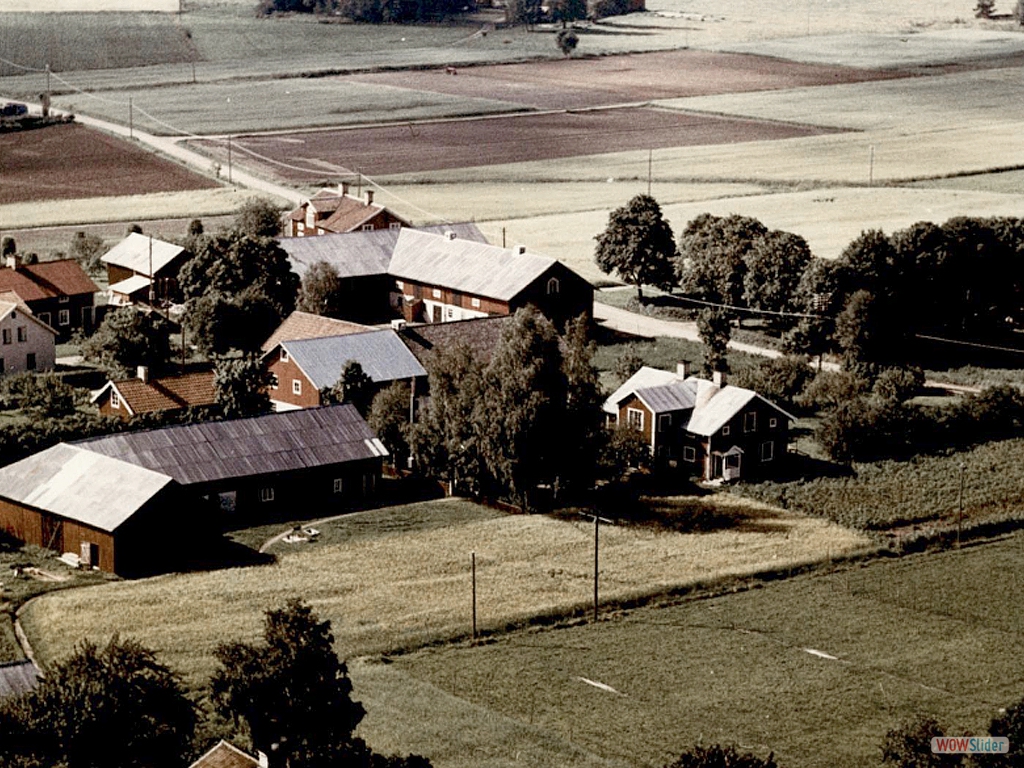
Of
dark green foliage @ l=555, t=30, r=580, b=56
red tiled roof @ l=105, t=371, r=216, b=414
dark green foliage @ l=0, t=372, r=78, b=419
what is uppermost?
dark green foliage @ l=555, t=30, r=580, b=56

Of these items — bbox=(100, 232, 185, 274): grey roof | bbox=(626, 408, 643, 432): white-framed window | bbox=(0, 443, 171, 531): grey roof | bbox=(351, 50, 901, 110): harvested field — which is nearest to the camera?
bbox=(0, 443, 171, 531): grey roof

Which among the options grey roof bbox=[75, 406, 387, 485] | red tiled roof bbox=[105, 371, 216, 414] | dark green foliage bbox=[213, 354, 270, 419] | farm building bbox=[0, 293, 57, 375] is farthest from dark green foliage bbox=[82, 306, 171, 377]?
grey roof bbox=[75, 406, 387, 485]

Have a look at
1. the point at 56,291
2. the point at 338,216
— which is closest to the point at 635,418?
the point at 56,291

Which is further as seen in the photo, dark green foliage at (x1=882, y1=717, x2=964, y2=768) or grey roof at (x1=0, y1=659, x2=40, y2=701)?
grey roof at (x1=0, y1=659, x2=40, y2=701)

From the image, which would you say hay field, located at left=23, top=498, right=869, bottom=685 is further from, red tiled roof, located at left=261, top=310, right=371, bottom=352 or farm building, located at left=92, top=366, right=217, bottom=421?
red tiled roof, located at left=261, top=310, right=371, bottom=352

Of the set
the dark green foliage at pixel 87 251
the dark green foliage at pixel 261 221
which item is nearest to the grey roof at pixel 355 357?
the dark green foliage at pixel 261 221

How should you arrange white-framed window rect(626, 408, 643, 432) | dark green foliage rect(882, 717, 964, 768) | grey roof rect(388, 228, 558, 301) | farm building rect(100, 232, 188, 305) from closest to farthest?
dark green foliage rect(882, 717, 964, 768) → white-framed window rect(626, 408, 643, 432) → grey roof rect(388, 228, 558, 301) → farm building rect(100, 232, 188, 305)

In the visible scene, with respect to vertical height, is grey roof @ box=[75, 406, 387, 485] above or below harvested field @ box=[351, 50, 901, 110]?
below
